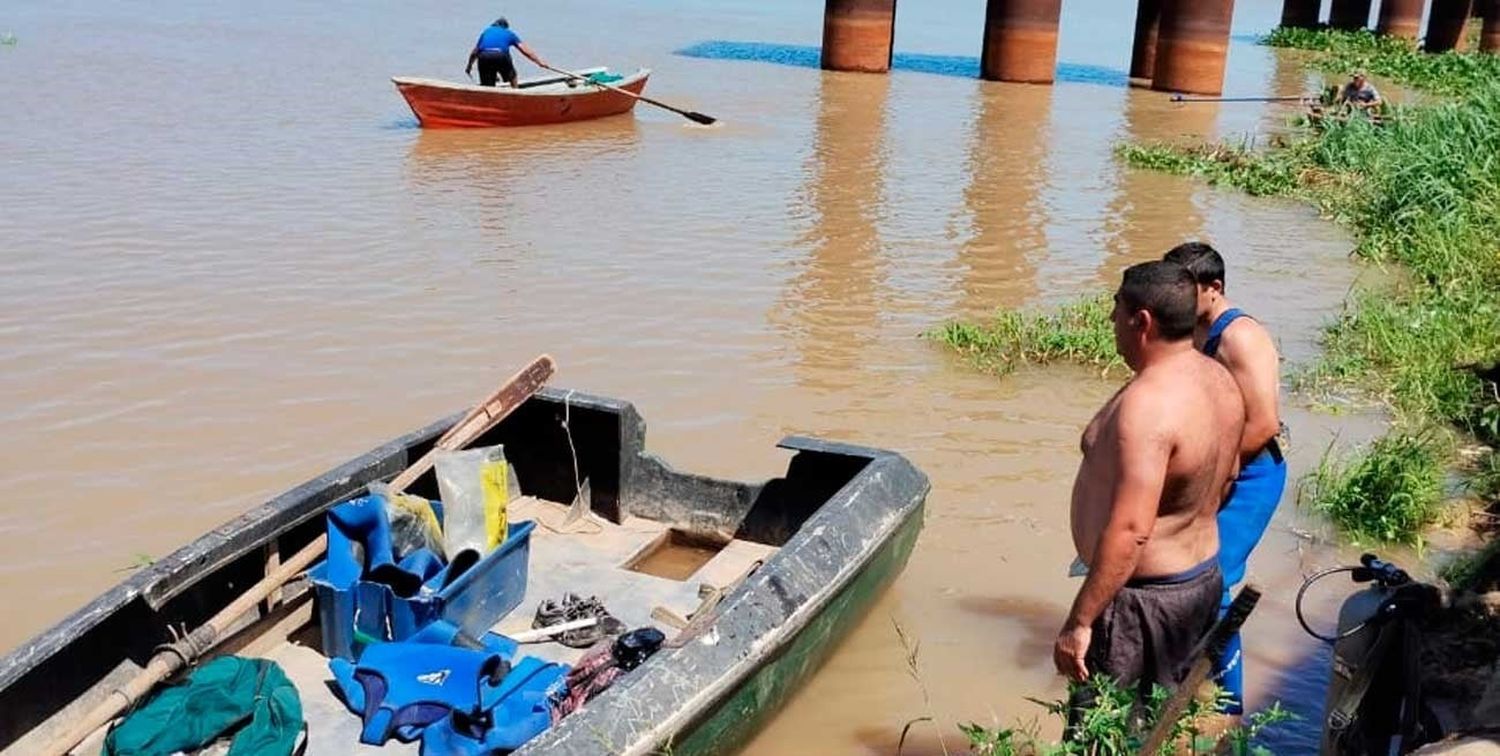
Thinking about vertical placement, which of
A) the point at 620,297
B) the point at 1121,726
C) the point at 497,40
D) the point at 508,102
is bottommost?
the point at 620,297

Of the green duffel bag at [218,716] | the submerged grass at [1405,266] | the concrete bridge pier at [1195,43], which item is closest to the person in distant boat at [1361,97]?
the submerged grass at [1405,266]

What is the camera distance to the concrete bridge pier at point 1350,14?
3822cm

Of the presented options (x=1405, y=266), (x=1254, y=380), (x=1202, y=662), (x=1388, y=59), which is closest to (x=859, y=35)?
(x=1388, y=59)

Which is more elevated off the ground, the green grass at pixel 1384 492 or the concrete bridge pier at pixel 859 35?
the concrete bridge pier at pixel 859 35

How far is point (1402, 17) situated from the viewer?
36938 millimetres

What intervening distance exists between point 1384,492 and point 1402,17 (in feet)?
116

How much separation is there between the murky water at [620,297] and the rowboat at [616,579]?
0.60 metres

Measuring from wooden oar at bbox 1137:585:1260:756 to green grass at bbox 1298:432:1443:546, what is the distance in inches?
145

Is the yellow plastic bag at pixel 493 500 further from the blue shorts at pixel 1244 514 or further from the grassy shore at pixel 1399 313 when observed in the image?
the grassy shore at pixel 1399 313

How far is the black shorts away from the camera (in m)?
18.7

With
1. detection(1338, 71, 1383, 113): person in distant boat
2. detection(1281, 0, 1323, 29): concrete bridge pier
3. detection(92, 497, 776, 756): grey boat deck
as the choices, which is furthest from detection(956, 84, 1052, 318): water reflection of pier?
detection(1281, 0, 1323, 29): concrete bridge pier

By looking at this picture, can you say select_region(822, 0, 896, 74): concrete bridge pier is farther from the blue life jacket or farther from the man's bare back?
the man's bare back

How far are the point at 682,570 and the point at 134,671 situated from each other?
8.08 ft

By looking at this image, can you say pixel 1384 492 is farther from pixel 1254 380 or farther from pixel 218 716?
pixel 218 716
